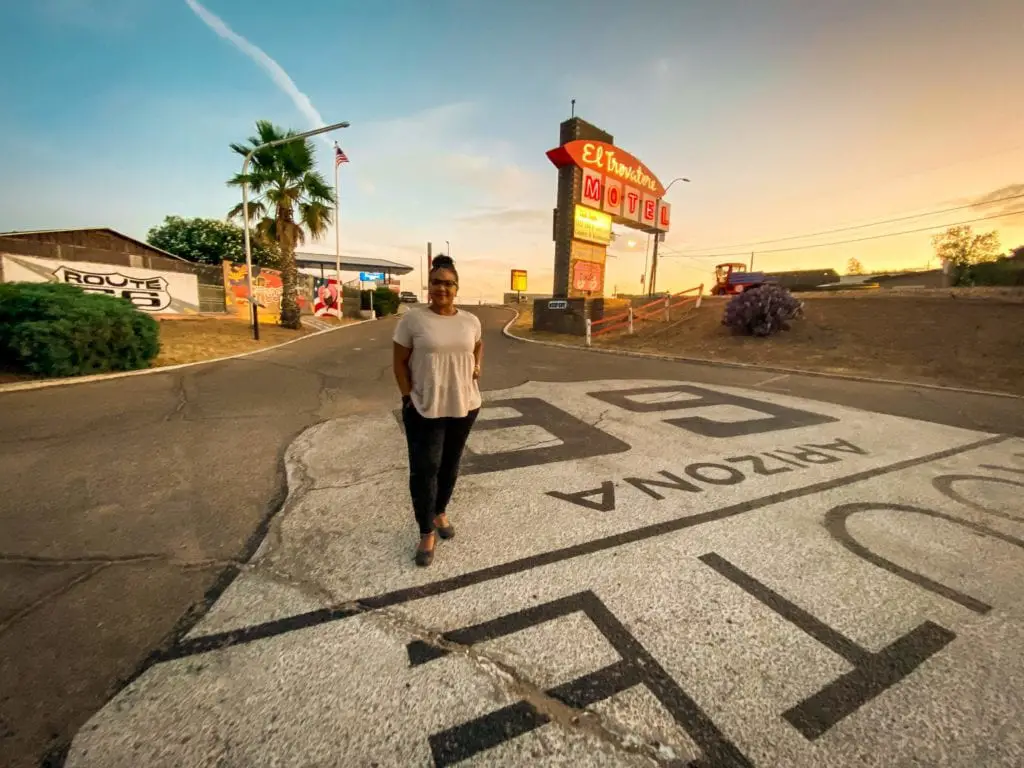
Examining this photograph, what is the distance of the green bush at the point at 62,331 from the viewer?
6547 millimetres

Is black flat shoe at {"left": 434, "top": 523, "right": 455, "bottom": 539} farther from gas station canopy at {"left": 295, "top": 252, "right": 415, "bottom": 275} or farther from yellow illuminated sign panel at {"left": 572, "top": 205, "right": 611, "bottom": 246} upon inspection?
gas station canopy at {"left": 295, "top": 252, "right": 415, "bottom": 275}

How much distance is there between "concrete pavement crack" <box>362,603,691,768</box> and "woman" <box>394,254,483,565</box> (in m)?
0.52

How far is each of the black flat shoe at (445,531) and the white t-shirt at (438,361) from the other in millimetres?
836

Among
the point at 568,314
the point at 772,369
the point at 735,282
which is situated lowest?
the point at 772,369

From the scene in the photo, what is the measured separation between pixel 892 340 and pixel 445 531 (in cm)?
1584

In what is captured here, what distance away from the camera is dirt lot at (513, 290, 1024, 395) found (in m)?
10.2

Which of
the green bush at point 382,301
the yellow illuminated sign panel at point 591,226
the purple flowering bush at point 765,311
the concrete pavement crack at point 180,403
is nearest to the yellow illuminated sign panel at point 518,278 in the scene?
the green bush at point 382,301

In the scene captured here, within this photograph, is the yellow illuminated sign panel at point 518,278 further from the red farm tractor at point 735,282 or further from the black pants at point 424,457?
the black pants at point 424,457

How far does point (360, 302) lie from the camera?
96.5 ft

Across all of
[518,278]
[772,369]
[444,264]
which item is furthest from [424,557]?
[518,278]

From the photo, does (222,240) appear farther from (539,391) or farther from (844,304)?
(844,304)

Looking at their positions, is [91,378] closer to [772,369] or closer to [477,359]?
[477,359]

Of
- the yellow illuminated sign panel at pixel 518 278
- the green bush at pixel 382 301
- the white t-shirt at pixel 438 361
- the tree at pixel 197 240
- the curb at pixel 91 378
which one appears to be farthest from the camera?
the yellow illuminated sign panel at pixel 518 278

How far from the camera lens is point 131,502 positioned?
314 centimetres
